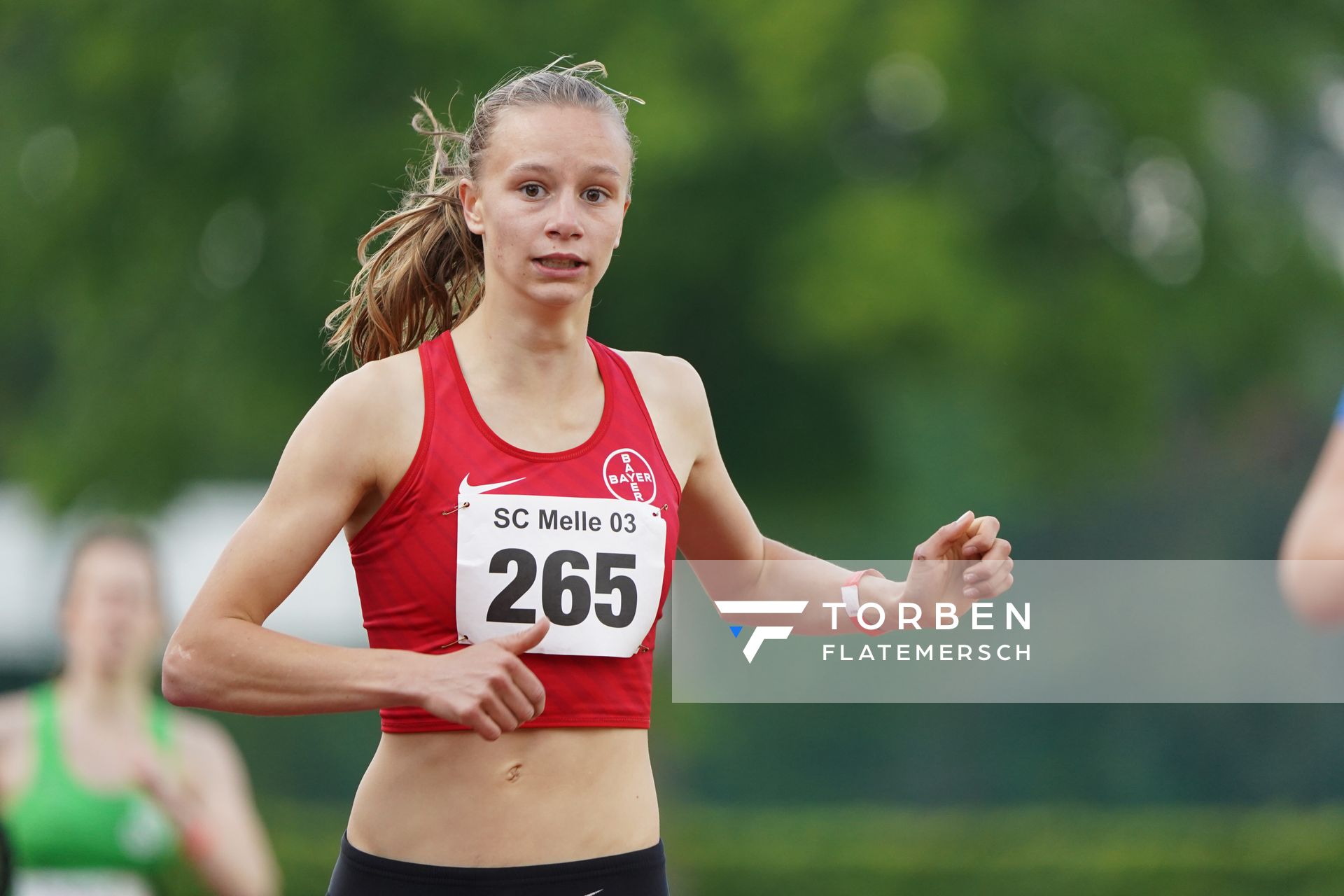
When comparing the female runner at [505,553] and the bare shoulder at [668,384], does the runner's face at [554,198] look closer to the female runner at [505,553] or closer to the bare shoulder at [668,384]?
the female runner at [505,553]

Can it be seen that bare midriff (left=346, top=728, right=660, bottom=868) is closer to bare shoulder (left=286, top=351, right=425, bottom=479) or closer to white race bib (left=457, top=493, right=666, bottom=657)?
white race bib (left=457, top=493, right=666, bottom=657)

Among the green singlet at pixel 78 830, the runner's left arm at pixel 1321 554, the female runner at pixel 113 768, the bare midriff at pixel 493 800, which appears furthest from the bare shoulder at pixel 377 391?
the green singlet at pixel 78 830

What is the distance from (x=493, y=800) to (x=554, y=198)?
101 centimetres

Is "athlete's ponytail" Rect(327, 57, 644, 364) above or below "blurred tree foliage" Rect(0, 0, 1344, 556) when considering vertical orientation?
below

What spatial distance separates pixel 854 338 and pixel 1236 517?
36.0 feet

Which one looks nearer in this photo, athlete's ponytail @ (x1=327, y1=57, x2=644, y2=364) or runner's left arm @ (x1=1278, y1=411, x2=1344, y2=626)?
runner's left arm @ (x1=1278, y1=411, x2=1344, y2=626)

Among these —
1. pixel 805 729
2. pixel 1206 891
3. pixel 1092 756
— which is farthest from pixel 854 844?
pixel 1092 756

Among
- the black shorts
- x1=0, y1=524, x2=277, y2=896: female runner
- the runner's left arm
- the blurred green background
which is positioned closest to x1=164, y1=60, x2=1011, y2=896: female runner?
the black shorts

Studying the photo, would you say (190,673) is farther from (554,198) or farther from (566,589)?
(554,198)

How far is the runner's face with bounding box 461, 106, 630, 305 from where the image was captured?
2936 mm

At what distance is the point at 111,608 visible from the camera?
5.30 m

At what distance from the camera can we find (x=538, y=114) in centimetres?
298

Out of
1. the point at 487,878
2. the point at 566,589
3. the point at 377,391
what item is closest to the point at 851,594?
the point at 566,589

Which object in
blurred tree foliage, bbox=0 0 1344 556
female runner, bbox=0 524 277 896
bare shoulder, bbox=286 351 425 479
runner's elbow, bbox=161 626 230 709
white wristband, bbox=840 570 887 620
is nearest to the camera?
runner's elbow, bbox=161 626 230 709
